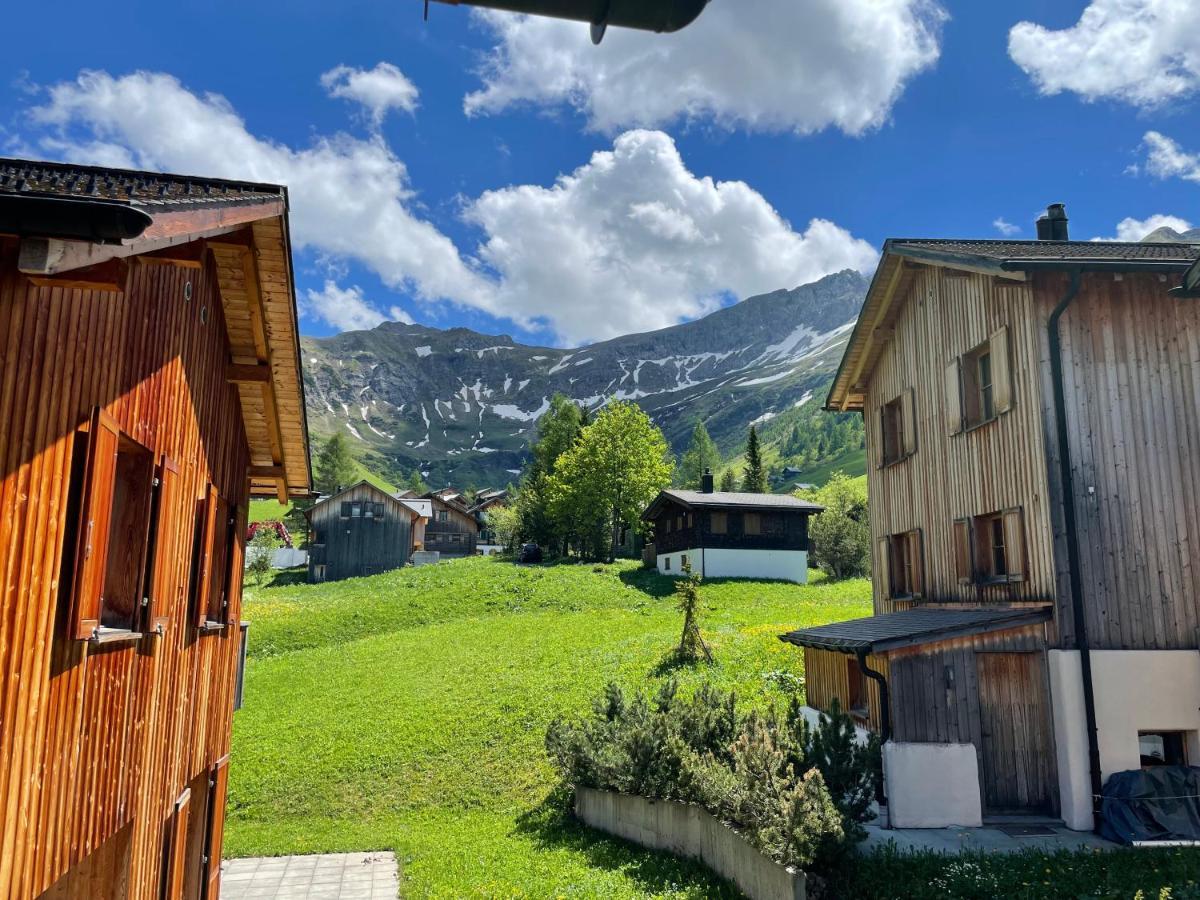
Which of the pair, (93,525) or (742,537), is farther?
(742,537)

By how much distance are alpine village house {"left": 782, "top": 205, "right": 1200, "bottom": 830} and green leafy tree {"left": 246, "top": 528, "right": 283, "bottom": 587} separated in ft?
164

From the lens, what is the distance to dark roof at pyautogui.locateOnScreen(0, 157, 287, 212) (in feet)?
13.1

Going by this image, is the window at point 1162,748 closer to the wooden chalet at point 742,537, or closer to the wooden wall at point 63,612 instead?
the wooden wall at point 63,612

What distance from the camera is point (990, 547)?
50.5 feet

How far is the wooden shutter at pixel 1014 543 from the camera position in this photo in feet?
45.7

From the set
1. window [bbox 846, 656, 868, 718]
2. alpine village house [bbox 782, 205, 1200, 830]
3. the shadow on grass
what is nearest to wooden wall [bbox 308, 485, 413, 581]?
the shadow on grass

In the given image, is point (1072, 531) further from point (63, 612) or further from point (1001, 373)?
point (63, 612)

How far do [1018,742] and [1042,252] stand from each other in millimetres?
8279

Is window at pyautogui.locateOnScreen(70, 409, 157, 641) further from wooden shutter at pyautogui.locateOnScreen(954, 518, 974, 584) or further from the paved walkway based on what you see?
wooden shutter at pyautogui.locateOnScreen(954, 518, 974, 584)

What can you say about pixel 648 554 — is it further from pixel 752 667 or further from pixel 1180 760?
pixel 1180 760

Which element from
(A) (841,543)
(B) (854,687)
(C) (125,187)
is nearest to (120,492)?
(C) (125,187)

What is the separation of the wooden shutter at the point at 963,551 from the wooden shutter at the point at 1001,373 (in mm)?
2382

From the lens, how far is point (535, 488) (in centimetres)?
6306

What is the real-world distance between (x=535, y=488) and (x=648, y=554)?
44.1 feet
